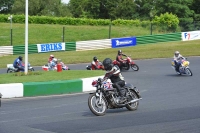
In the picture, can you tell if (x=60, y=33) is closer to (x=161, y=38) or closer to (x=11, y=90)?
(x=161, y=38)

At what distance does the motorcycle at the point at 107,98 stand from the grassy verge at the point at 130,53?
21224mm

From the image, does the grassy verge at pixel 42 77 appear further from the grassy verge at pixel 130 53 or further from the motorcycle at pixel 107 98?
the grassy verge at pixel 130 53

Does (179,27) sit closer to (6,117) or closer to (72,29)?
(72,29)

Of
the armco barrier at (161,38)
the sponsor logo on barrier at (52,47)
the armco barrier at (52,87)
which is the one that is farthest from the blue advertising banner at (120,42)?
the armco barrier at (52,87)

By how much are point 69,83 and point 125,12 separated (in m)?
67.8

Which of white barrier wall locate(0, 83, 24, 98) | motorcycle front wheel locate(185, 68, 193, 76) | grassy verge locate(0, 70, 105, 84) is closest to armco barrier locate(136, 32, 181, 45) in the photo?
motorcycle front wheel locate(185, 68, 193, 76)

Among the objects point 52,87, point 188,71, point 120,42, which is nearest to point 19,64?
point 188,71

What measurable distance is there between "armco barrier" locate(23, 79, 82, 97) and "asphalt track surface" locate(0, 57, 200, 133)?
1.69ft

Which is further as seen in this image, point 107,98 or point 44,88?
point 44,88

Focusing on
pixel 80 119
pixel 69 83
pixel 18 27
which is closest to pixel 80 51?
pixel 18 27

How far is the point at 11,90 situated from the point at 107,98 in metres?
4.97

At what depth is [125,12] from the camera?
276 ft

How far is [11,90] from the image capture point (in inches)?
634

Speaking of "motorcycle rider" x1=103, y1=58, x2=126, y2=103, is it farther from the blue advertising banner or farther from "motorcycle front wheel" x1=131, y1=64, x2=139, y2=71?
the blue advertising banner
